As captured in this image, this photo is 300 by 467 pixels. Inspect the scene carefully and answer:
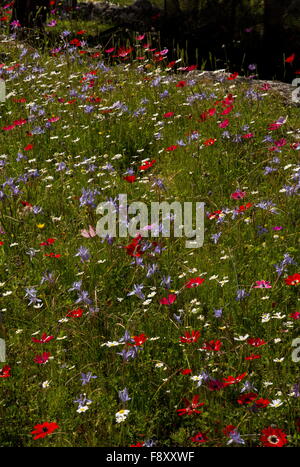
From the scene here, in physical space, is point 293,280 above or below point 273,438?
above

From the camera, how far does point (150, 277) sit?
377 centimetres

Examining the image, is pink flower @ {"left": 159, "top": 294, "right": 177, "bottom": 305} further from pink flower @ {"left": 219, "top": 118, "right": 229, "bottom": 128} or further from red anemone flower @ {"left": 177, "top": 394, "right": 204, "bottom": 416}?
pink flower @ {"left": 219, "top": 118, "right": 229, "bottom": 128}

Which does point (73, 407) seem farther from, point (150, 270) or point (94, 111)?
point (94, 111)

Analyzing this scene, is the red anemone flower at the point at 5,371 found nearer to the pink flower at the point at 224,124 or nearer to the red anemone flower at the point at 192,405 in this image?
the red anemone flower at the point at 192,405

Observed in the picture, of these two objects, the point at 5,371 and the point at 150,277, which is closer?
the point at 5,371

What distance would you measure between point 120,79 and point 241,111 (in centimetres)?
181

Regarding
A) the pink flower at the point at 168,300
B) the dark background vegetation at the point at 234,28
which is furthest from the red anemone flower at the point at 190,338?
the dark background vegetation at the point at 234,28

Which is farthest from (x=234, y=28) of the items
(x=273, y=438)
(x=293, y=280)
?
(x=273, y=438)

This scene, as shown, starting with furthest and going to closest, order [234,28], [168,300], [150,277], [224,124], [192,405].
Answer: [234,28]
[224,124]
[150,277]
[168,300]
[192,405]

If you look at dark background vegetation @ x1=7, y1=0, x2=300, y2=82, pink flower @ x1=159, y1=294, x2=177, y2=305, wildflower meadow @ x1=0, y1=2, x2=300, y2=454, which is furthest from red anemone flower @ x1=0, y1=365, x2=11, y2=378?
dark background vegetation @ x1=7, y1=0, x2=300, y2=82

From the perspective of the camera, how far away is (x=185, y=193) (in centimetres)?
478

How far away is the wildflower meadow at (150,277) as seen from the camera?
288 centimetres

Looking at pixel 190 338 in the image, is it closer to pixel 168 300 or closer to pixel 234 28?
pixel 168 300

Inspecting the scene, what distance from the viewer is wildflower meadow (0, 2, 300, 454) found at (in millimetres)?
2879
